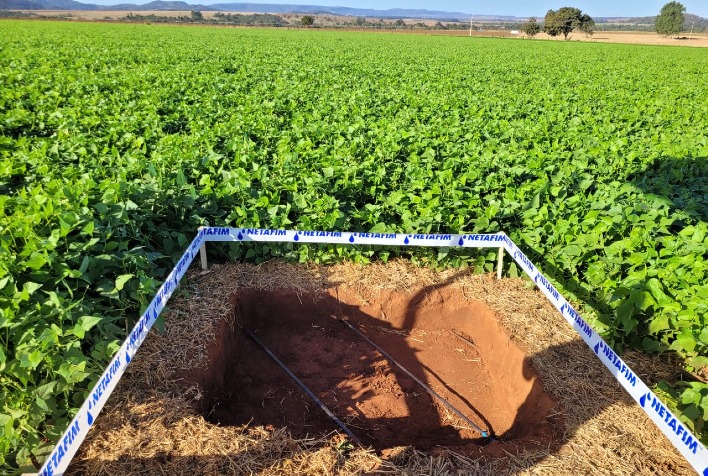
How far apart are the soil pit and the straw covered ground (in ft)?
0.45

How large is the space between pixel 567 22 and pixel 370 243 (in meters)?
88.1

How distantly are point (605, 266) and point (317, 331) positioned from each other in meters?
2.72

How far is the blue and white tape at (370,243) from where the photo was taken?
Answer: 217cm

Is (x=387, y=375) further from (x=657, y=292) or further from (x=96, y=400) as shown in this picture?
(x=96, y=400)

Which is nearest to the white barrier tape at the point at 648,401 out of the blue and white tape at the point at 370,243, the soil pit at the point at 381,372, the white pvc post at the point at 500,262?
the blue and white tape at the point at 370,243

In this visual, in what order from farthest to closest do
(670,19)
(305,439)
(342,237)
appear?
(670,19) → (342,237) → (305,439)

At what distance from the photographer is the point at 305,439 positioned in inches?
111

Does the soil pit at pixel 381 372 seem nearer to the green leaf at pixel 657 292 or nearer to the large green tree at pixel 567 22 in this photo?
the green leaf at pixel 657 292

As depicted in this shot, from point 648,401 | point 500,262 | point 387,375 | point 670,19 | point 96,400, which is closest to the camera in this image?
point 96,400

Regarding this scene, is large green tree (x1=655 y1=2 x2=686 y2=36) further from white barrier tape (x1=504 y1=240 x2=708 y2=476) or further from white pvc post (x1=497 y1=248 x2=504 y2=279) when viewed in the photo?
white barrier tape (x1=504 y1=240 x2=708 y2=476)

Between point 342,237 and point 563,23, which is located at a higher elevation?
point 563,23

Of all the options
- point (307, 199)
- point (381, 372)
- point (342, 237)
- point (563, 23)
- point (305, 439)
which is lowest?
point (381, 372)

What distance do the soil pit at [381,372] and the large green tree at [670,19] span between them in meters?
125

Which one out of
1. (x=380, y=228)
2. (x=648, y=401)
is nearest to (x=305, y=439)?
(x=648, y=401)
